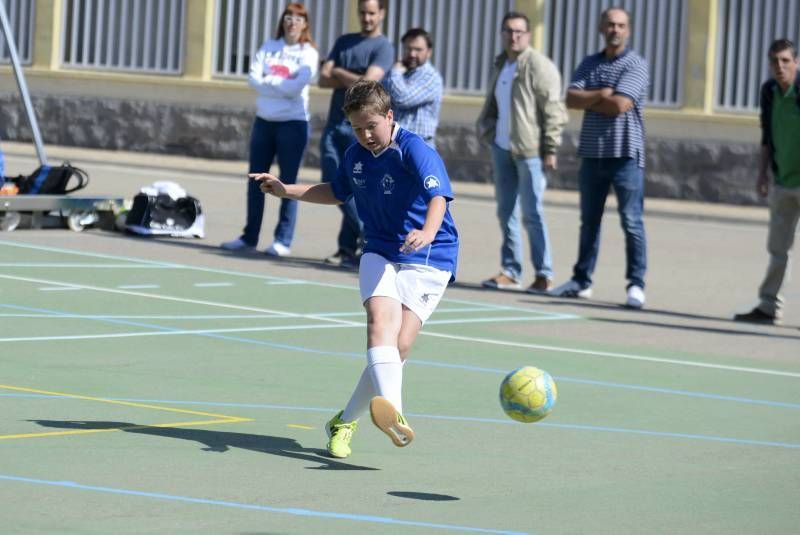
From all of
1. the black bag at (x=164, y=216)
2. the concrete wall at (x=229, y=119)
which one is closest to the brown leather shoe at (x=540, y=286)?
the black bag at (x=164, y=216)

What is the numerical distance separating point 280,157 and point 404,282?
870 cm

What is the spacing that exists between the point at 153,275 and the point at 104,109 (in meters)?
17.7

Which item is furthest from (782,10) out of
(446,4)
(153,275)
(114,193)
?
(153,275)

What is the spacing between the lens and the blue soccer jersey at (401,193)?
8.20 meters

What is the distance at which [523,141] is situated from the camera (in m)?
15.1

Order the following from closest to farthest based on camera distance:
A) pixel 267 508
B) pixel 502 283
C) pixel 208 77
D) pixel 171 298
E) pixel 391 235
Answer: pixel 267 508, pixel 391 235, pixel 171 298, pixel 502 283, pixel 208 77

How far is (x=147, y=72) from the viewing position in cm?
3209

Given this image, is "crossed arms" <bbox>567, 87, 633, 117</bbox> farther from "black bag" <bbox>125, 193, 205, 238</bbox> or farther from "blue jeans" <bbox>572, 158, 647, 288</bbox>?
"black bag" <bbox>125, 193, 205, 238</bbox>

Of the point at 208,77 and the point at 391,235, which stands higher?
the point at 208,77

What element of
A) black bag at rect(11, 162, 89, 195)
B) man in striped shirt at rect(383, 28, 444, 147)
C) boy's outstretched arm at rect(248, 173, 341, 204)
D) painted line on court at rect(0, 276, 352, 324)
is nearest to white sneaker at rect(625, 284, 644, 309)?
man in striped shirt at rect(383, 28, 444, 147)

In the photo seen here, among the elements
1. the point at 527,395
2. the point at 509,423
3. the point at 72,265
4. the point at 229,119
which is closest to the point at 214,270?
the point at 72,265

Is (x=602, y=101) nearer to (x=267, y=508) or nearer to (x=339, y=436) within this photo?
(x=339, y=436)

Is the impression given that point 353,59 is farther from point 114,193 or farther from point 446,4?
point 446,4

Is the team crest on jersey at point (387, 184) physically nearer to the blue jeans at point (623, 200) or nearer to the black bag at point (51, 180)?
the blue jeans at point (623, 200)
